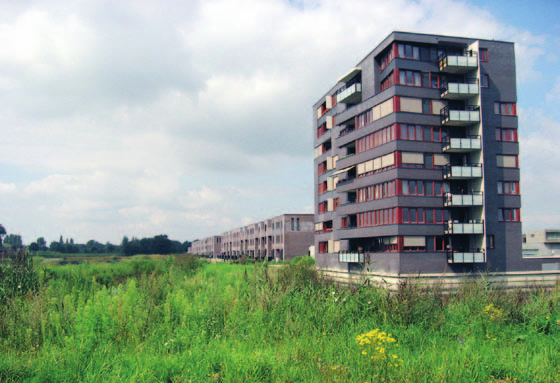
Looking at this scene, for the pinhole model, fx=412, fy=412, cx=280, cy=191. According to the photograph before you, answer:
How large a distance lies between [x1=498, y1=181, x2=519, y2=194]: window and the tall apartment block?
0.11 meters

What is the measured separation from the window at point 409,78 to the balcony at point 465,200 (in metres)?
12.6

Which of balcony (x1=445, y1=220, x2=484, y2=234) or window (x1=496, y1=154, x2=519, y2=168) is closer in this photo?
balcony (x1=445, y1=220, x2=484, y2=234)

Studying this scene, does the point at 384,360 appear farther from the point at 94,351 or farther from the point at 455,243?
the point at 455,243

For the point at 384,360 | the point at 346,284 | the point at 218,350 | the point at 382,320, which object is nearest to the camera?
the point at 384,360

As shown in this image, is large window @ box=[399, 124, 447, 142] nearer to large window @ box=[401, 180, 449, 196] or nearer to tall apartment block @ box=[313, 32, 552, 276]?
tall apartment block @ box=[313, 32, 552, 276]

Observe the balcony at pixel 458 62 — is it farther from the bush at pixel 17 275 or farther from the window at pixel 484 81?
the bush at pixel 17 275

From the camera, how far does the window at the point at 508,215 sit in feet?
142

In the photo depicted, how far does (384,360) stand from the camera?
7.66m

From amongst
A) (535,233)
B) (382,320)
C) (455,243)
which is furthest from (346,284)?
(535,233)

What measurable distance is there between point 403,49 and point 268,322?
40.4 meters

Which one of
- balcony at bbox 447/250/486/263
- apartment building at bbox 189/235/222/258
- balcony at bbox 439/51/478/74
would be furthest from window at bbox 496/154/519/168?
apartment building at bbox 189/235/222/258

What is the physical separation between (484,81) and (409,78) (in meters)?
8.67

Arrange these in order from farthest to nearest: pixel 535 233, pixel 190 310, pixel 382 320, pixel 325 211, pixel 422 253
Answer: pixel 535 233 → pixel 325 211 → pixel 422 253 → pixel 190 310 → pixel 382 320

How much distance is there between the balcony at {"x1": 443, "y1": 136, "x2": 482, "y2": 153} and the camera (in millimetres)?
42094
